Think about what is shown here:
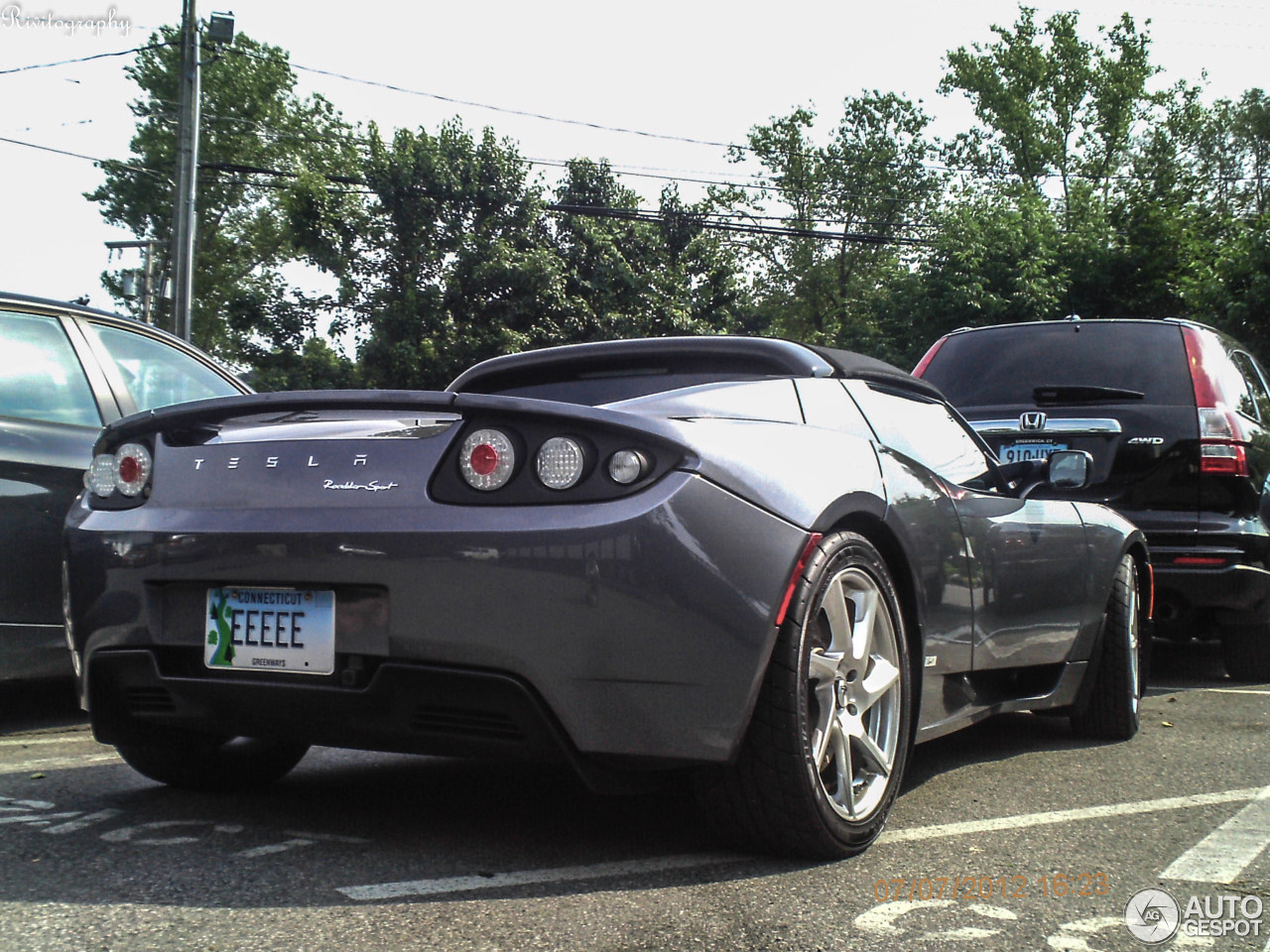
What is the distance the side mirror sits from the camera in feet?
14.7

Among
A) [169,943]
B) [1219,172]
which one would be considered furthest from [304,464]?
[1219,172]

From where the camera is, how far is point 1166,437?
20.0 feet

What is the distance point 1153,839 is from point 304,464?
2142 mm

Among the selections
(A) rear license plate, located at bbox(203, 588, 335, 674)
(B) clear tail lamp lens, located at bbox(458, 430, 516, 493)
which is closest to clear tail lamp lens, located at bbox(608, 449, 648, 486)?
(B) clear tail lamp lens, located at bbox(458, 430, 516, 493)

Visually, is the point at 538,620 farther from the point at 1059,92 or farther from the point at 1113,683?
the point at 1059,92

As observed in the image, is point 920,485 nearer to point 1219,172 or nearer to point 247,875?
point 247,875

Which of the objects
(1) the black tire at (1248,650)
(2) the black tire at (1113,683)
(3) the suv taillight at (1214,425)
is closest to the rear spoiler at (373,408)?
(2) the black tire at (1113,683)

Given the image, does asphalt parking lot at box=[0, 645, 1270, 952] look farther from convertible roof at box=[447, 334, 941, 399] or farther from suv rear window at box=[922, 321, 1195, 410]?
suv rear window at box=[922, 321, 1195, 410]

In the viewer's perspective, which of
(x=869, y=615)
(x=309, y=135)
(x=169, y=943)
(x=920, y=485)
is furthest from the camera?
(x=309, y=135)

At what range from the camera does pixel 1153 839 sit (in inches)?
124
